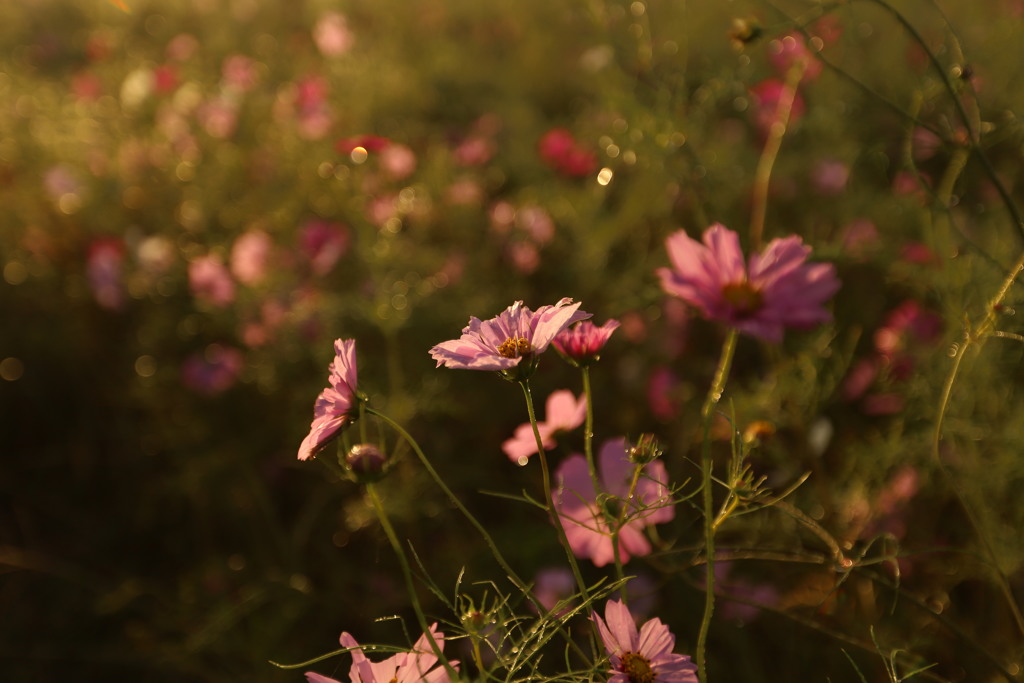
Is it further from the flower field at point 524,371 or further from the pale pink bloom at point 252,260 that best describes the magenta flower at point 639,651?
the pale pink bloom at point 252,260

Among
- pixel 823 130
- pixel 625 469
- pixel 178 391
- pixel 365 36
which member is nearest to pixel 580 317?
pixel 625 469

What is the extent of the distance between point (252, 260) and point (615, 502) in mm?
1044

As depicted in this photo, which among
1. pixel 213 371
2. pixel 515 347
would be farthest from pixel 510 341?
pixel 213 371

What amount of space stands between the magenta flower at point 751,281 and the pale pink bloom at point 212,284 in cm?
109

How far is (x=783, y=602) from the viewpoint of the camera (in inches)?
38.1

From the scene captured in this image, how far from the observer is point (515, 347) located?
1.40 feet

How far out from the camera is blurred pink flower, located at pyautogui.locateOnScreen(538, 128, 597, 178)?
1655 millimetres

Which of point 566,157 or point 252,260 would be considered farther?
point 566,157

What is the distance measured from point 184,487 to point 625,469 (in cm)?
90

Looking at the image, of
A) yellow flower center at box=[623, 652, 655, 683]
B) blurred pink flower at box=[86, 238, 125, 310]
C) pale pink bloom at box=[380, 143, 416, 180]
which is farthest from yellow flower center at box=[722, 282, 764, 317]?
blurred pink flower at box=[86, 238, 125, 310]

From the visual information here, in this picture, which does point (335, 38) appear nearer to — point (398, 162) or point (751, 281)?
point (398, 162)

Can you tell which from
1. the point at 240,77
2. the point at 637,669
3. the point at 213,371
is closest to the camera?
the point at 637,669

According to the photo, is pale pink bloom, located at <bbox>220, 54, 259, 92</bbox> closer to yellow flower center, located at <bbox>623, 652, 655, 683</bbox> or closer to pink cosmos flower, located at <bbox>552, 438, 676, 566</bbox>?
pink cosmos flower, located at <bbox>552, 438, 676, 566</bbox>

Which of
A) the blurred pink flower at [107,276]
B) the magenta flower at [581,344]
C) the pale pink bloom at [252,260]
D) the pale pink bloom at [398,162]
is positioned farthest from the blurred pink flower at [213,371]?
the magenta flower at [581,344]
